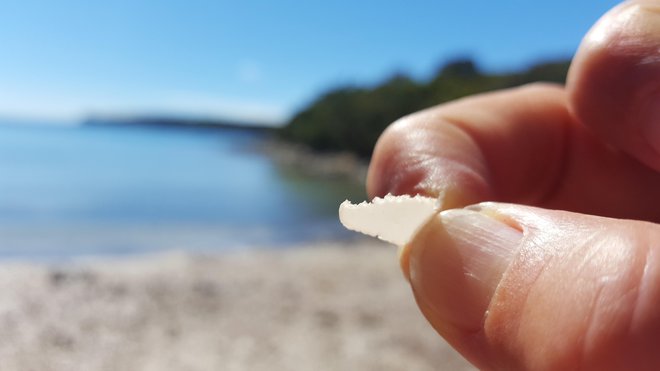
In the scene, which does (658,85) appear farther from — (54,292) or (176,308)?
(54,292)

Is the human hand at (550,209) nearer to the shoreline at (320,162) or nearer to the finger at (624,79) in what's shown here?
the finger at (624,79)

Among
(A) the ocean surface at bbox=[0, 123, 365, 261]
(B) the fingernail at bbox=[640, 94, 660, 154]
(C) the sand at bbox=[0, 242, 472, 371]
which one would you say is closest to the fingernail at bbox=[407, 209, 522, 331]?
(B) the fingernail at bbox=[640, 94, 660, 154]

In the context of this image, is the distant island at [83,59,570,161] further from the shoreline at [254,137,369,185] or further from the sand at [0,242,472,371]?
the sand at [0,242,472,371]

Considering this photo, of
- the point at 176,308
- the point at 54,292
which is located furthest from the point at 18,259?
the point at 176,308

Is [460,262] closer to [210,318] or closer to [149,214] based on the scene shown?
[210,318]

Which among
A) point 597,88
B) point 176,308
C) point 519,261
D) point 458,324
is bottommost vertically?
point 176,308

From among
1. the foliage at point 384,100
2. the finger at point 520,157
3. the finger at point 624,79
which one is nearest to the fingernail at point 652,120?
the finger at point 624,79
